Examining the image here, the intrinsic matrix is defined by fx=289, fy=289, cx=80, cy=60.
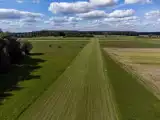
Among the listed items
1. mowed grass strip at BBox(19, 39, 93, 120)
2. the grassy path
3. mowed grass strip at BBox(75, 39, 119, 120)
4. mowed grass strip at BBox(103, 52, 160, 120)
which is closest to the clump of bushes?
the grassy path

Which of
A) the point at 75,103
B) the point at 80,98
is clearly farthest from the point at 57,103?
the point at 80,98

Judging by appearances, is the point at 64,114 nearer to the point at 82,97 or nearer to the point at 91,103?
the point at 91,103

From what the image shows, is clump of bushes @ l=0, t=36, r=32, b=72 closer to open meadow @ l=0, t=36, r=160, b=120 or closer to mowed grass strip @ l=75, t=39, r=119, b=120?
open meadow @ l=0, t=36, r=160, b=120

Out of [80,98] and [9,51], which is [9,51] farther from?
[80,98]

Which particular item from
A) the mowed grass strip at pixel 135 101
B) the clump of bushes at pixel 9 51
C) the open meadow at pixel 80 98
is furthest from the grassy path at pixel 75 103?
the clump of bushes at pixel 9 51

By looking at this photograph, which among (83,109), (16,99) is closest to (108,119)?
(83,109)

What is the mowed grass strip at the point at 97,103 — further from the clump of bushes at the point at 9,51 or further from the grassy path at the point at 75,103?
the clump of bushes at the point at 9,51
